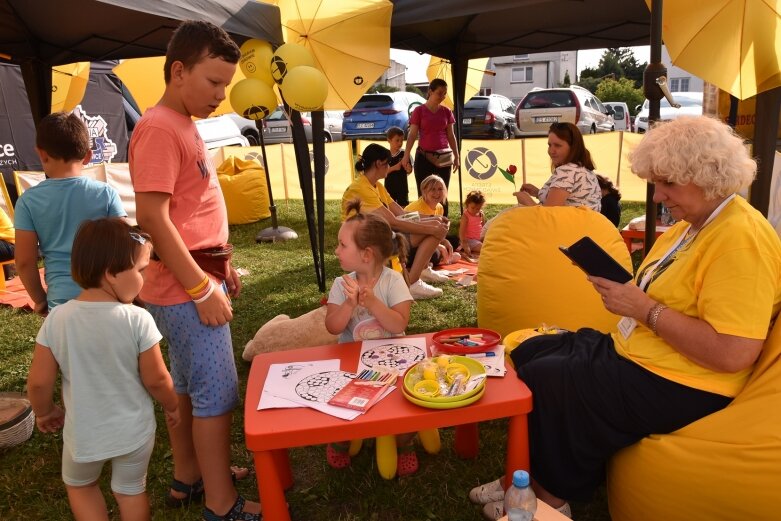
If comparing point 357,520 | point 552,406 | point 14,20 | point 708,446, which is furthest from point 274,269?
point 708,446

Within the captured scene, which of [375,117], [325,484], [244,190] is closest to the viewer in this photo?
[325,484]

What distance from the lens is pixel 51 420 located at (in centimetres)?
190

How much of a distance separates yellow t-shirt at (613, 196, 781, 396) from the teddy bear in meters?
2.20

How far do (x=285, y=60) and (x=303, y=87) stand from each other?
0.41 m

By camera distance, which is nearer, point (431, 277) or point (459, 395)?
point (459, 395)

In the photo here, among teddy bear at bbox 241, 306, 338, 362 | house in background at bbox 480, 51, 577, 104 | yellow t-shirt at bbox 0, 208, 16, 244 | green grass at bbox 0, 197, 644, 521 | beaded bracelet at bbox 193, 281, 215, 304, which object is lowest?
green grass at bbox 0, 197, 644, 521

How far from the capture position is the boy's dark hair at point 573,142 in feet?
12.9

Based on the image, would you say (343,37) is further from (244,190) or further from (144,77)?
(144,77)

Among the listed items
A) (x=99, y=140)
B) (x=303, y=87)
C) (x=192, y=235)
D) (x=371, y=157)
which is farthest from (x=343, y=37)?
(x=99, y=140)

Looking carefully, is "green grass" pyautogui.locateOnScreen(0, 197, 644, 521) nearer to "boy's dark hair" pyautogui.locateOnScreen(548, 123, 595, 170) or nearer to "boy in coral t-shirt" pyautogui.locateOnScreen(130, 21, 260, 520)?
"boy in coral t-shirt" pyautogui.locateOnScreen(130, 21, 260, 520)

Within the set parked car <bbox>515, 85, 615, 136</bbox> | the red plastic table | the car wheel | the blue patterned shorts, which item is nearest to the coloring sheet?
the red plastic table

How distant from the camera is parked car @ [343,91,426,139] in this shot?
16.0m

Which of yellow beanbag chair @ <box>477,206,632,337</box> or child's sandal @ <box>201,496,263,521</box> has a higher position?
yellow beanbag chair @ <box>477,206,632,337</box>

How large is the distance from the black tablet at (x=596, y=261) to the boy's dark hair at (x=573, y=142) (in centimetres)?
207
